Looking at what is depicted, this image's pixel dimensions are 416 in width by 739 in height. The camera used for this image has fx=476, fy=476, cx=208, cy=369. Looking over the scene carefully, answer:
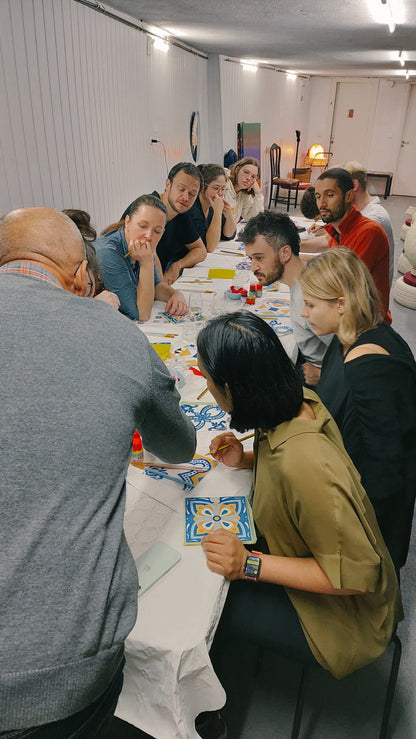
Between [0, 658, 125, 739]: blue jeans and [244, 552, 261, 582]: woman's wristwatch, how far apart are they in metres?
0.38

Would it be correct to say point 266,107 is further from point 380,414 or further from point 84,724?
point 84,724

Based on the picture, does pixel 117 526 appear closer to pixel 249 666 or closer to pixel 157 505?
pixel 157 505

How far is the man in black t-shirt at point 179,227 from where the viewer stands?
3.29m

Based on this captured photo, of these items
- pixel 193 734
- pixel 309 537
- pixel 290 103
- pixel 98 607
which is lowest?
pixel 193 734

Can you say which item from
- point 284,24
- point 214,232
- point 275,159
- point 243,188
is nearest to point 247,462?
point 214,232

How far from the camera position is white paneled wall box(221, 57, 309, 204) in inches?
288

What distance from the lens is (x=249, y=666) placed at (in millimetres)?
1765

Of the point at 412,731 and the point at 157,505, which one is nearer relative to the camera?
the point at 157,505

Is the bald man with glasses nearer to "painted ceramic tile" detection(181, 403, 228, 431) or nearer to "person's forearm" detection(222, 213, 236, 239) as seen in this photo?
"painted ceramic tile" detection(181, 403, 228, 431)

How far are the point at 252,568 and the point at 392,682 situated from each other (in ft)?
2.14

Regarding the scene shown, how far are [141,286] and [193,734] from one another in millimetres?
2046

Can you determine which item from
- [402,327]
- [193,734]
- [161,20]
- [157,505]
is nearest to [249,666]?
[193,734]

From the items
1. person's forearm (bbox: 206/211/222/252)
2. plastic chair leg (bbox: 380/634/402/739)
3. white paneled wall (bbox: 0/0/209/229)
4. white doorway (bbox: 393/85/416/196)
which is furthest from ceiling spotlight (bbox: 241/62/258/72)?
plastic chair leg (bbox: 380/634/402/739)

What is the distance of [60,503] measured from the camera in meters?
0.77
